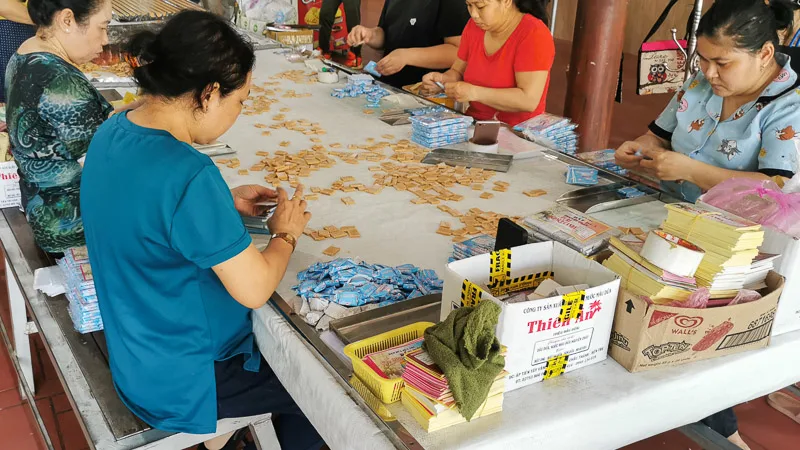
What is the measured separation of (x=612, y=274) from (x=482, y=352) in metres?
→ 0.33

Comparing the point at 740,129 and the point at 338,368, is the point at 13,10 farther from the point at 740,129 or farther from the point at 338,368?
the point at 740,129

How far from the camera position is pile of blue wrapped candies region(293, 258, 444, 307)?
5.24 ft

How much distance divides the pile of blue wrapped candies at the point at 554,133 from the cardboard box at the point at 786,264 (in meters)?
1.39

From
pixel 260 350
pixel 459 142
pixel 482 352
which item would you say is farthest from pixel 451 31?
pixel 482 352

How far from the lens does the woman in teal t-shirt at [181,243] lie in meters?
1.39

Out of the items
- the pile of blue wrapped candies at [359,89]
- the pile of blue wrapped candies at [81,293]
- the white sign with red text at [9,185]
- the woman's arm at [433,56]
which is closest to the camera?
the pile of blue wrapped candies at [81,293]

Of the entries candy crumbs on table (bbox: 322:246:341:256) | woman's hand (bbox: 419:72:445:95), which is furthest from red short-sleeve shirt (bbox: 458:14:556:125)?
candy crumbs on table (bbox: 322:246:341:256)

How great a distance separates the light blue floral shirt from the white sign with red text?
103 inches

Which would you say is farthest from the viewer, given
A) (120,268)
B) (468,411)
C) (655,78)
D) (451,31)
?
(451,31)

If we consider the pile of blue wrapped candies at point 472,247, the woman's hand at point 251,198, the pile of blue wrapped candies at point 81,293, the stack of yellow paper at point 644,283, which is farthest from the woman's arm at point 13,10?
the stack of yellow paper at point 644,283

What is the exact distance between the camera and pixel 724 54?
6.70 feet

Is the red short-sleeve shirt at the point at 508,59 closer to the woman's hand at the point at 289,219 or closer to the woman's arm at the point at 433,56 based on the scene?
the woman's arm at the point at 433,56

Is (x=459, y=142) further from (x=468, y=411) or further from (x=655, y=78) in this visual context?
(x=468, y=411)

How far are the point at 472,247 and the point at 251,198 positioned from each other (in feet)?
2.26
